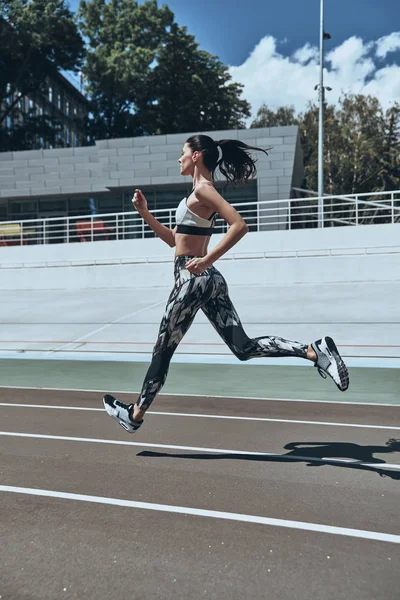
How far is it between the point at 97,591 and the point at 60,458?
2.39 m

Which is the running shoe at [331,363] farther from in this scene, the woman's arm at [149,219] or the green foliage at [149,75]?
the green foliage at [149,75]

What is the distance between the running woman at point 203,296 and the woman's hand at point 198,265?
9 centimetres

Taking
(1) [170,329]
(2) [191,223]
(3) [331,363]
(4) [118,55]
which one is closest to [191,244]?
(2) [191,223]

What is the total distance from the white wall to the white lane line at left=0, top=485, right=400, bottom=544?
16.8 meters

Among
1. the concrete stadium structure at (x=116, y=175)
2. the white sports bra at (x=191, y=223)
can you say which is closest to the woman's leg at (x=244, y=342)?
the white sports bra at (x=191, y=223)

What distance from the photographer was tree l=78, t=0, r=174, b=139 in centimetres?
4750

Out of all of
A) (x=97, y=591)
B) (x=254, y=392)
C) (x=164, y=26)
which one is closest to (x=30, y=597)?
(x=97, y=591)

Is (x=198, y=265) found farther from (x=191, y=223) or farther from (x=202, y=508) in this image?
(x=202, y=508)

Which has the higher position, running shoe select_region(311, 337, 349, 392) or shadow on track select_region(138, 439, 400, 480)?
running shoe select_region(311, 337, 349, 392)

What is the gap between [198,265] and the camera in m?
4.77

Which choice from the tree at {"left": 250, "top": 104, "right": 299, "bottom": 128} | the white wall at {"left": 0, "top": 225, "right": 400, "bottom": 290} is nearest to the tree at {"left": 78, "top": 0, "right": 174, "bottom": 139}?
the tree at {"left": 250, "top": 104, "right": 299, "bottom": 128}

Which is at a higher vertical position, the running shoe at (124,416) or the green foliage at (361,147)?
the green foliage at (361,147)

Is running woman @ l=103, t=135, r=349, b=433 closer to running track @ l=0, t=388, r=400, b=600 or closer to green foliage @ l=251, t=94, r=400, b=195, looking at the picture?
running track @ l=0, t=388, r=400, b=600

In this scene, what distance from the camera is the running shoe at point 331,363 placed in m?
4.86
